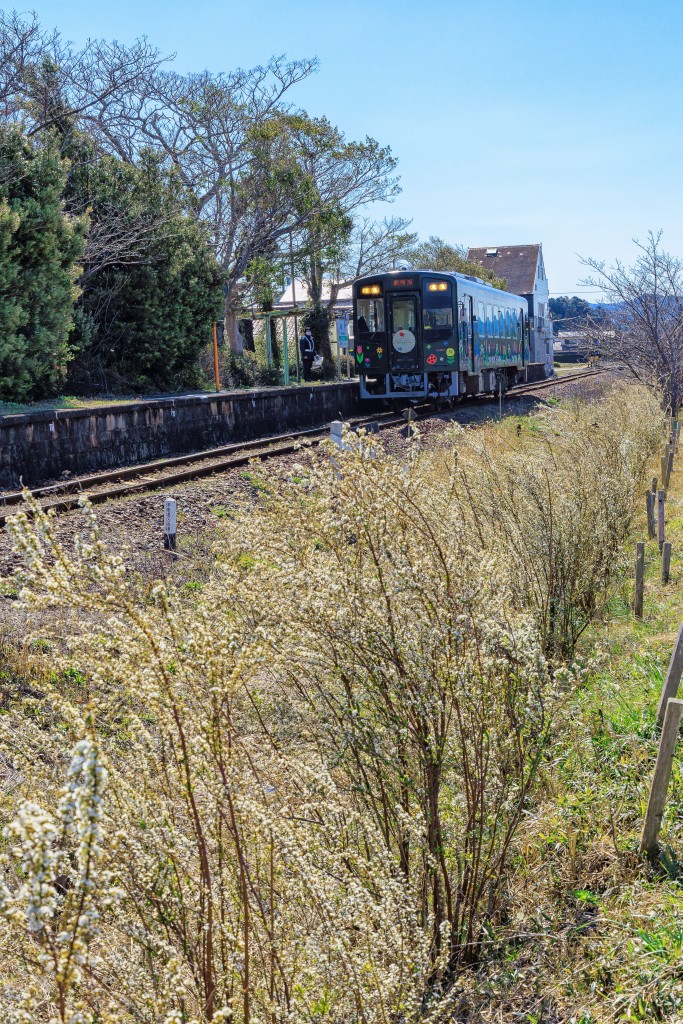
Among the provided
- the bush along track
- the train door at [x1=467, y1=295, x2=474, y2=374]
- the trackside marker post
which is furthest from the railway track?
the bush along track

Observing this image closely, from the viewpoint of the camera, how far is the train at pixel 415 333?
20.0 m

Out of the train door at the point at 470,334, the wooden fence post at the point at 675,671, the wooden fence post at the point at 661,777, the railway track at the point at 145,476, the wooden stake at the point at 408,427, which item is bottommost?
the wooden fence post at the point at 661,777

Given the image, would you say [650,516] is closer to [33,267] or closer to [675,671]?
[675,671]

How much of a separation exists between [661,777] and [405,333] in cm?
1725

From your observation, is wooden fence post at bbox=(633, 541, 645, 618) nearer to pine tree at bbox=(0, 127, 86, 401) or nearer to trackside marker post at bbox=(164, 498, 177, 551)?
trackside marker post at bbox=(164, 498, 177, 551)

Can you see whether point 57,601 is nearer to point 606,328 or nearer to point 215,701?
point 215,701

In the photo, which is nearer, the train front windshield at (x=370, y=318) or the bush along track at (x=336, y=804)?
the bush along track at (x=336, y=804)

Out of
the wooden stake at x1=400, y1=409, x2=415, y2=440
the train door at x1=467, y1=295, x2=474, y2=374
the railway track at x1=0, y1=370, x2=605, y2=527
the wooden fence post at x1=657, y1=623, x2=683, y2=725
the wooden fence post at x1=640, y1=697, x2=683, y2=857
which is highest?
the train door at x1=467, y1=295, x2=474, y2=374

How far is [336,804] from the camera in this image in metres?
3.00

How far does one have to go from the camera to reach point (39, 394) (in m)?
17.6

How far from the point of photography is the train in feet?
65.6

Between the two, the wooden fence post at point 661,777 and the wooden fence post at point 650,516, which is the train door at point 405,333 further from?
the wooden fence post at point 661,777

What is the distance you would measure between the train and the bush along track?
607 inches

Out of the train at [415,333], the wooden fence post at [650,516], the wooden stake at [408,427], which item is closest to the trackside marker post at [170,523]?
the wooden stake at [408,427]
